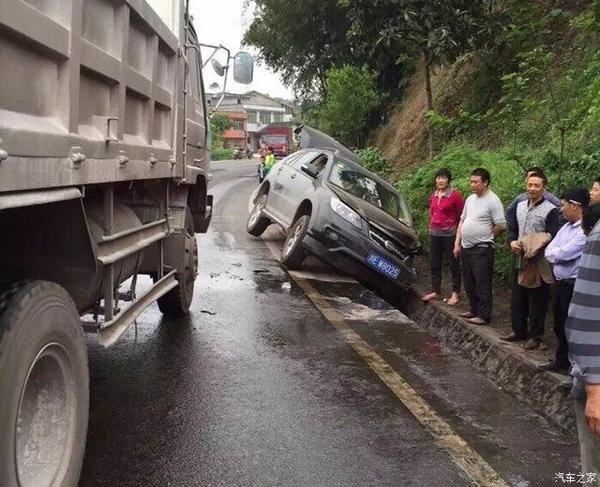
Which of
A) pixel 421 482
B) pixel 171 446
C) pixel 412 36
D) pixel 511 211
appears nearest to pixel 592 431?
pixel 421 482

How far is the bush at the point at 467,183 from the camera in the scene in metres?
7.19

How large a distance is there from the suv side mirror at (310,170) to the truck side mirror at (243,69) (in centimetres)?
319

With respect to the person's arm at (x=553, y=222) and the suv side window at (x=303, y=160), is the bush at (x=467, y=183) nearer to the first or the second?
the suv side window at (x=303, y=160)

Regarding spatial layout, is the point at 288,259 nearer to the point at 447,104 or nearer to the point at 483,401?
the point at 483,401

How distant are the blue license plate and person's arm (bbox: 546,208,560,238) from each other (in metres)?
2.69

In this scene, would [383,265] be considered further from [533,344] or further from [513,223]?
[533,344]

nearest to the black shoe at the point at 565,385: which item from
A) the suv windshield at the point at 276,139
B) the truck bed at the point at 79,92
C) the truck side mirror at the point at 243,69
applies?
the truck bed at the point at 79,92

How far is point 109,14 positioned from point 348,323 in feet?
12.8

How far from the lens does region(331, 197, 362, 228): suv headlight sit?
7770 mm

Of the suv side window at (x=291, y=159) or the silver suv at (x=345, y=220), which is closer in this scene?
the silver suv at (x=345, y=220)

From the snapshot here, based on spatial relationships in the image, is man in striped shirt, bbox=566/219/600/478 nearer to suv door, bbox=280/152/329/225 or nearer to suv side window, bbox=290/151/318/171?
suv door, bbox=280/152/329/225

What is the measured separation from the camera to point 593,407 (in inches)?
75.7

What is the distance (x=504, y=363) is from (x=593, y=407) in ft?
10.9

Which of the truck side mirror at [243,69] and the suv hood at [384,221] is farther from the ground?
the truck side mirror at [243,69]
